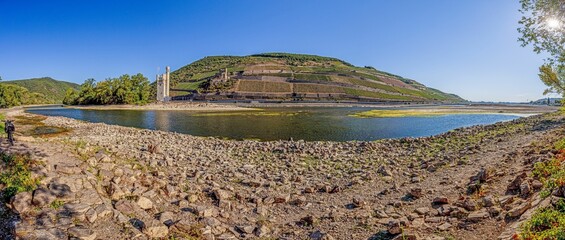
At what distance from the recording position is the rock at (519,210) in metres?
8.96

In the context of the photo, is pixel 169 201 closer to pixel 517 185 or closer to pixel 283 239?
pixel 283 239

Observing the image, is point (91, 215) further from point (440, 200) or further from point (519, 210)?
point (519, 210)

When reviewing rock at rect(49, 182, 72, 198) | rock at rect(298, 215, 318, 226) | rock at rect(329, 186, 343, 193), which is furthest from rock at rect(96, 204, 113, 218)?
rock at rect(329, 186, 343, 193)

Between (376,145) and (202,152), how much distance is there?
1579cm

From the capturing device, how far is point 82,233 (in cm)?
848

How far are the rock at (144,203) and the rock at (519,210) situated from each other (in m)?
11.9

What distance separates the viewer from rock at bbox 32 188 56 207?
31.7 ft

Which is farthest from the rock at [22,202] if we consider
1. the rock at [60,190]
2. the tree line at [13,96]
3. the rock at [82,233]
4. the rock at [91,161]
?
the tree line at [13,96]

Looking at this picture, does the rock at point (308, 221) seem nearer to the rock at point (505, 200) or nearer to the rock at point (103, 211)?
the rock at point (505, 200)

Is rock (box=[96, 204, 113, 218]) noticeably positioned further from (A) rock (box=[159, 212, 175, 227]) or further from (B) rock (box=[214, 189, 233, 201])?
(B) rock (box=[214, 189, 233, 201])

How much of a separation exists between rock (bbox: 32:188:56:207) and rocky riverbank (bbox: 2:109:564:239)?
3 centimetres

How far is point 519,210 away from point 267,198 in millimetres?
9034

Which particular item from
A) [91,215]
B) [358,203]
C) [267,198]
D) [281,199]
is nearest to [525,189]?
[358,203]

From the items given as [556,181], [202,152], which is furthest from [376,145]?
[556,181]
